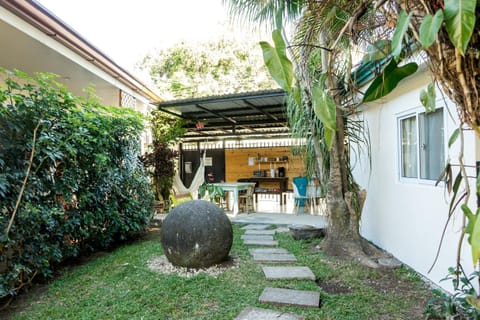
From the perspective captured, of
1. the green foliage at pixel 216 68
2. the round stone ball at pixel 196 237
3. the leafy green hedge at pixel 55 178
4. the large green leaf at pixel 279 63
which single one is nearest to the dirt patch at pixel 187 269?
the round stone ball at pixel 196 237

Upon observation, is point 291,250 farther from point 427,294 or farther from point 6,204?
point 6,204

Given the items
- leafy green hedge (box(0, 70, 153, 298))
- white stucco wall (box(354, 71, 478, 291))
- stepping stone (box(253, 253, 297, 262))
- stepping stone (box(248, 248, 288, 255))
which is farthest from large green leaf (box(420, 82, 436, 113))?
stepping stone (box(248, 248, 288, 255))

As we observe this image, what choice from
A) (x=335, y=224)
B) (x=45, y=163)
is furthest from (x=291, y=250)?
(x=45, y=163)

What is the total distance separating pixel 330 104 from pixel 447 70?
515 millimetres

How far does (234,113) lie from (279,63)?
23.6 feet

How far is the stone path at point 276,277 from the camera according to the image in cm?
259

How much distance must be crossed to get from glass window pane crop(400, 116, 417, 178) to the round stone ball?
243cm

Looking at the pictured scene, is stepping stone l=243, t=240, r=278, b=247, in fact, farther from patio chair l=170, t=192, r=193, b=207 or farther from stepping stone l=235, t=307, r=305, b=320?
patio chair l=170, t=192, r=193, b=207

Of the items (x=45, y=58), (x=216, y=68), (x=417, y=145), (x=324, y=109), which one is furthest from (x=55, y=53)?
(x=216, y=68)

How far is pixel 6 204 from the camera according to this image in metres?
2.79

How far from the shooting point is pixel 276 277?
3396 millimetres

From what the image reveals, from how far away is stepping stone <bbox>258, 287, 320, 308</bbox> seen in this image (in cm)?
275

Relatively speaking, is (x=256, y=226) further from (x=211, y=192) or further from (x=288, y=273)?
(x=288, y=273)

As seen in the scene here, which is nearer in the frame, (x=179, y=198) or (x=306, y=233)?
(x=306, y=233)
